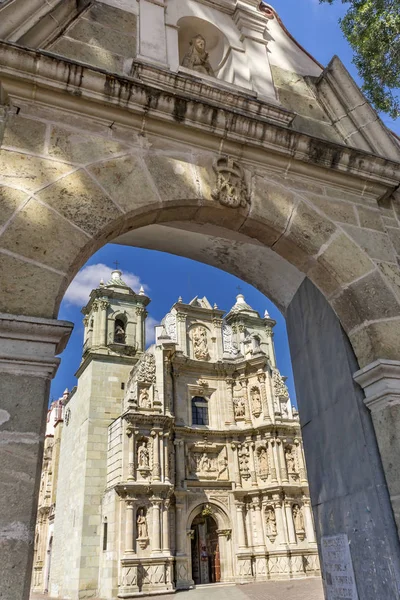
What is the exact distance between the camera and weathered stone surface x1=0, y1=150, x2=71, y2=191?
3154 mm

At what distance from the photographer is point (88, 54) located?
13.5ft

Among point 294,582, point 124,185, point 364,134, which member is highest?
point 364,134

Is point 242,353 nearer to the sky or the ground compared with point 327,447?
nearer to the sky

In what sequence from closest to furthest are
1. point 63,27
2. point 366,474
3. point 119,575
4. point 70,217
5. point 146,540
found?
point 70,217 → point 366,474 → point 63,27 → point 119,575 → point 146,540

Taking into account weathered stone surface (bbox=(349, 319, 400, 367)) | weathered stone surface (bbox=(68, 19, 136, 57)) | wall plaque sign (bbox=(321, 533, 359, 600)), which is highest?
weathered stone surface (bbox=(68, 19, 136, 57))

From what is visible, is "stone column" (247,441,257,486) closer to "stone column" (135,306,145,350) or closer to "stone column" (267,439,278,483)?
"stone column" (267,439,278,483)

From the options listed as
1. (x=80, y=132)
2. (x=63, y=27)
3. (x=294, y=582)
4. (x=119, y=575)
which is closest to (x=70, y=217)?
(x=80, y=132)

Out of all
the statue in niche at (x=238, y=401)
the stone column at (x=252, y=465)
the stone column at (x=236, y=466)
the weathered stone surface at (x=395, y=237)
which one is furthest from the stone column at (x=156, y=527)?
the weathered stone surface at (x=395, y=237)

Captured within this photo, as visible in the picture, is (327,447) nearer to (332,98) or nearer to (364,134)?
(364,134)

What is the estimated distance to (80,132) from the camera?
11.8 ft

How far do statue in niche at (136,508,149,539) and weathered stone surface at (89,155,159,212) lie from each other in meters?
19.1

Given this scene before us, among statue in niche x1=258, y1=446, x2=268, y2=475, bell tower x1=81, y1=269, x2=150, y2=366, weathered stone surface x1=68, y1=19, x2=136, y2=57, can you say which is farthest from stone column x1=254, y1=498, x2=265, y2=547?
weathered stone surface x1=68, y1=19, x2=136, y2=57

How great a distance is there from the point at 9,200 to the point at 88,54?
1.85 meters

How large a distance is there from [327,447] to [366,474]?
67 centimetres
